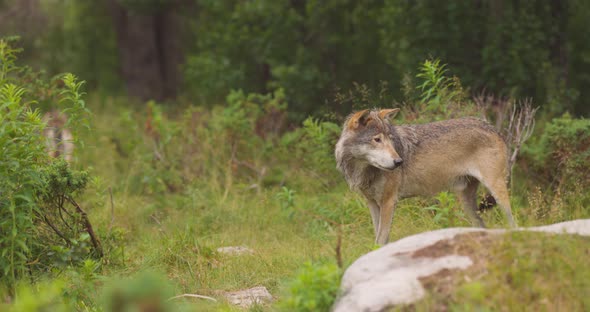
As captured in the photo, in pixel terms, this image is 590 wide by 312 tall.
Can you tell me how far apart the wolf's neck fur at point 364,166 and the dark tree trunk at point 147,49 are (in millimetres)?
14325

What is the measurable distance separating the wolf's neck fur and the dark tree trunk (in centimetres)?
1433

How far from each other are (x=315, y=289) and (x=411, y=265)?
0.74 meters

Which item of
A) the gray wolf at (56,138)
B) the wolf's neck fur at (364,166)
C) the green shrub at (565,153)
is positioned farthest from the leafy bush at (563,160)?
the gray wolf at (56,138)

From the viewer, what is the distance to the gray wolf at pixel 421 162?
7.46m

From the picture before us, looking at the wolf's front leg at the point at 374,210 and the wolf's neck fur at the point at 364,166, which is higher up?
the wolf's neck fur at the point at 364,166

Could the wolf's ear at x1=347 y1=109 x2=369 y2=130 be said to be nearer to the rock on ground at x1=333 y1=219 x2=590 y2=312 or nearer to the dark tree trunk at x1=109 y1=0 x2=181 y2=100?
the rock on ground at x1=333 y1=219 x2=590 y2=312

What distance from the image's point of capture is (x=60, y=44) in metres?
23.9

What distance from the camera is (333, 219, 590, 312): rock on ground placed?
501cm

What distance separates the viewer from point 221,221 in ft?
34.0

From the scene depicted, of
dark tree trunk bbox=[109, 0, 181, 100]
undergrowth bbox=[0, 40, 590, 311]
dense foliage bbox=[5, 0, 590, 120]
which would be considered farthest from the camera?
dark tree trunk bbox=[109, 0, 181, 100]

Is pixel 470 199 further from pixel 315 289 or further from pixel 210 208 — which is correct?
pixel 210 208

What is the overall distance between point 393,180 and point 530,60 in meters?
8.46

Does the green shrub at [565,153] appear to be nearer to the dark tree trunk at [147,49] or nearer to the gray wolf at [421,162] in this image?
the gray wolf at [421,162]

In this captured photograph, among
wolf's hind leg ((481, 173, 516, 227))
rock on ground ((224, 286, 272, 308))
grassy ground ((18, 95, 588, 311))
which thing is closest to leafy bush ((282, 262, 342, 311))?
grassy ground ((18, 95, 588, 311))
